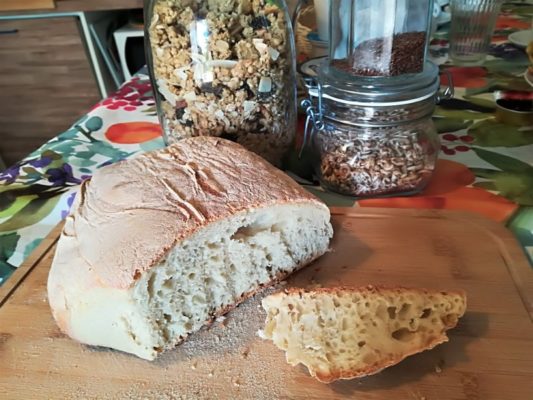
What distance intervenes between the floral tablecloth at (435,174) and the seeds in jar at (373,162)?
47 mm

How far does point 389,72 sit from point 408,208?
1.07 feet

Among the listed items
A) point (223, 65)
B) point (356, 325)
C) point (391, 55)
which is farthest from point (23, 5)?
point (356, 325)

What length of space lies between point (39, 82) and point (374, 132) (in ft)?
8.71

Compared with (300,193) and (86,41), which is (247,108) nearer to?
(300,193)

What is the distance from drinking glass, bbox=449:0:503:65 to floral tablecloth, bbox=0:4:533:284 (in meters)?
0.08

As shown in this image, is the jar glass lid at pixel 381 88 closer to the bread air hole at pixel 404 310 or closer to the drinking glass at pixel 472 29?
the bread air hole at pixel 404 310

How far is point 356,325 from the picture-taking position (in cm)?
83

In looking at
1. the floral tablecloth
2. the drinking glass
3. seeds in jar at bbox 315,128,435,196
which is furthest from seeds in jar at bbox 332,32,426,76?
the drinking glass

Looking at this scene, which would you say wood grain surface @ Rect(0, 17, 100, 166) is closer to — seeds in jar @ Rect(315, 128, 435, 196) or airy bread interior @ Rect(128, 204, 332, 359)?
seeds in jar @ Rect(315, 128, 435, 196)

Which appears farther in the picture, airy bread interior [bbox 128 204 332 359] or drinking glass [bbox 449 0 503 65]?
drinking glass [bbox 449 0 503 65]

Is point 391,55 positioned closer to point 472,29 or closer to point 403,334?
point 403,334

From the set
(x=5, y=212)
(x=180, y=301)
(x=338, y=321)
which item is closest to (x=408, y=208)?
(x=338, y=321)

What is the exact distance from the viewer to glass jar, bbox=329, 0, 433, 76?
1105 mm

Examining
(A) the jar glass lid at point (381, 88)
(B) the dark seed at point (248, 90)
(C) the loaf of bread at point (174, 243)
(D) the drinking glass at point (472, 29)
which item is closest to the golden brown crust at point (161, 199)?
(C) the loaf of bread at point (174, 243)
